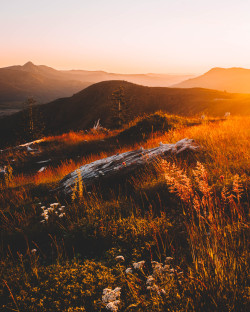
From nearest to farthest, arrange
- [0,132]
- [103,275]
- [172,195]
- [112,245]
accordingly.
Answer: [103,275] < [112,245] < [172,195] < [0,132]

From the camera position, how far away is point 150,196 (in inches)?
156

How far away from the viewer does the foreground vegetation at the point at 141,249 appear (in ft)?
5.45

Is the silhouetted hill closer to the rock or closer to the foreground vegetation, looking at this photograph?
the rock

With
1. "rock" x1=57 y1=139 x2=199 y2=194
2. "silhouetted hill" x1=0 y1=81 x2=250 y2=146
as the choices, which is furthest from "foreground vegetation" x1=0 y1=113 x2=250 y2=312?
"silhouetted hill" x1=0 y1=81 x2=250 y2=146

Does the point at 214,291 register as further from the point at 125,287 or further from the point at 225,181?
the point at 225,181

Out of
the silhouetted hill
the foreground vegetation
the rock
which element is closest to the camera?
the foreground vegetation

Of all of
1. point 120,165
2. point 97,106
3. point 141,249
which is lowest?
point 141,249

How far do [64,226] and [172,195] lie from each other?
2063 mm

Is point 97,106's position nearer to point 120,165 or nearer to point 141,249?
point 120,165

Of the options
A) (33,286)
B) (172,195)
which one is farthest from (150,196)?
(33,286)

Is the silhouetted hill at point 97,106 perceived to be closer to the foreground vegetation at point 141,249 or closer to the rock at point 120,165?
the rock at point 120,165

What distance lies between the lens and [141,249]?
255 cm

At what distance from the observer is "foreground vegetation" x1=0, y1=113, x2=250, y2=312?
166cm

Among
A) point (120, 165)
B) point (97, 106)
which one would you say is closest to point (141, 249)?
point (120, 165)
